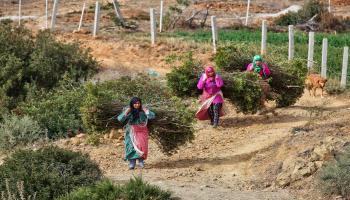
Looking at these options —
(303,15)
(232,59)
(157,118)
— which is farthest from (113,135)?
(303,15)

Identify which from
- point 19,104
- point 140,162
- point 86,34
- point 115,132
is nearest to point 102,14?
point 86,34

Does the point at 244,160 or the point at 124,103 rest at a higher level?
the point at 124,103

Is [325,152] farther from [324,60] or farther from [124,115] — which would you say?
[324,60]

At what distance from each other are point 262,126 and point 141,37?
11999 mm

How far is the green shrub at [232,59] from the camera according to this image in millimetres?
16297

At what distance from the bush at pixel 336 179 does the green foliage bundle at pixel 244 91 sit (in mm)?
4840

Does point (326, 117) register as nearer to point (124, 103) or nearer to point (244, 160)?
point (244, 160)

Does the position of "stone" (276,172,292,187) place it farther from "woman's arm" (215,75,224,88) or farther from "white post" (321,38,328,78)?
"white post" (321,38,328,78)

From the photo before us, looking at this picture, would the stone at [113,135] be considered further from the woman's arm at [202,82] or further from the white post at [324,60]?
the white post at [324,60]

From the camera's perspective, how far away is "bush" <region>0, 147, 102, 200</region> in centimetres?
1037

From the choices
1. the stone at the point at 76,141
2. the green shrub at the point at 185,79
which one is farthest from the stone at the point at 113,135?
the green shrub at the point at 185,79

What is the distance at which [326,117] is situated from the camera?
1514 centimetres

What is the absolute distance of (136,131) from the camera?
489 inches

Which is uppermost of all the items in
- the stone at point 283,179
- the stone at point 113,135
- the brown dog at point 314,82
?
the brown dog at point 314,82
